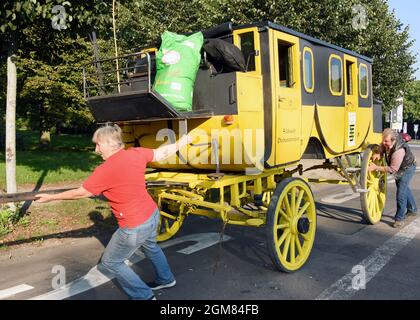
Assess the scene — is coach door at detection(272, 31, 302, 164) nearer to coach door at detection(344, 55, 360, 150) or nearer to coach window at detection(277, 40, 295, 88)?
coach window at detection(277, 40, 295, 88)

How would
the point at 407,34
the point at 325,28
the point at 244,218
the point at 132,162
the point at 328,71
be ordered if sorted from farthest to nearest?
the point at 407,34 → the point at 325,28 → the point at 328,71 → the point at 244,218 → the point at 132,162

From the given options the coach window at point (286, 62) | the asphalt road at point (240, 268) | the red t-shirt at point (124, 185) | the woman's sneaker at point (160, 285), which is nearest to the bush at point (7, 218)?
the asphalt road at point (240, 268)

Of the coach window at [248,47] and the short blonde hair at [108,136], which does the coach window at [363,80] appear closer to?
the coach window at [248,47]

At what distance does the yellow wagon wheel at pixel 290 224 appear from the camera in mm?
4660

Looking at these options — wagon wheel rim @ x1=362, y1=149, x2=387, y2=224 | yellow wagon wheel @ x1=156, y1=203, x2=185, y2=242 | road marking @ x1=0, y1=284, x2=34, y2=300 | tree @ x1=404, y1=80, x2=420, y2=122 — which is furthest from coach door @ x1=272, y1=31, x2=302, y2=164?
tree @ x1=404, y1=80, x2=420, y2=122

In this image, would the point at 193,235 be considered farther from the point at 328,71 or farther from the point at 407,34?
the point at 407,34

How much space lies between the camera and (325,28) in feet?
47.5

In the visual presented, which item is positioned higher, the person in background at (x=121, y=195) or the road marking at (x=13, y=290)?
the person in background at (x=121, y=195)

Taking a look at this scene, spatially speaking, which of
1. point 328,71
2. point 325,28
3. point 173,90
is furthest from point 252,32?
point 325,28

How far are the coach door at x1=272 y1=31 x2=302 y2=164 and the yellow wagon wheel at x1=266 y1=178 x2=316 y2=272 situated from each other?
398 mm

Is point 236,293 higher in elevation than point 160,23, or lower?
lower

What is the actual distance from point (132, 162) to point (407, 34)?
19.6 metres

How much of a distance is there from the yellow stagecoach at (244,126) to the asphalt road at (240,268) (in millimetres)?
349

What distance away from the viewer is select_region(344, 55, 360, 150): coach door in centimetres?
695
